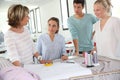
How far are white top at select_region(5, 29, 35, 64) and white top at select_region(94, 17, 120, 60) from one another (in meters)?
0.43

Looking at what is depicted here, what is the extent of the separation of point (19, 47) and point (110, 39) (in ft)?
1.76

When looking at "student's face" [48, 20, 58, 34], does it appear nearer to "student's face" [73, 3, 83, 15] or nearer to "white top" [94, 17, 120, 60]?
"student's face" [73, 3, 83, 15]

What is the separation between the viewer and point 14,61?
1.09m

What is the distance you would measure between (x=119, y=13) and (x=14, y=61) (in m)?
0.93

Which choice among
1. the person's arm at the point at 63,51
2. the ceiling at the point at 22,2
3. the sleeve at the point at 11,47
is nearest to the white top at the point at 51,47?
the person's arm at the point at 63,51

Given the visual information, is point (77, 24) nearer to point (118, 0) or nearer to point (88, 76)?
point (118, 0)

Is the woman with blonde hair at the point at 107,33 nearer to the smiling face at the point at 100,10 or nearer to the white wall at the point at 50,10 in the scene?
the smiling face at the point at 100,10

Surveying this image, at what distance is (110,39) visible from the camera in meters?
1.17

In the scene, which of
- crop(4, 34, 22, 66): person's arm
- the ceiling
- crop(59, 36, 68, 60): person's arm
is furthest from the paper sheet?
the ceiling

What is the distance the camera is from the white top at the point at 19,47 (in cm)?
108

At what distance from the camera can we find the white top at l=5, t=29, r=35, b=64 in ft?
3.56

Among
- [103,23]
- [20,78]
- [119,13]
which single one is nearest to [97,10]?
[103,23]

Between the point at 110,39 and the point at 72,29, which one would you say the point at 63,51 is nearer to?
the point at 72,29

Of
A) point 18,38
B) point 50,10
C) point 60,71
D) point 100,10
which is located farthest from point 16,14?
point 50,10
